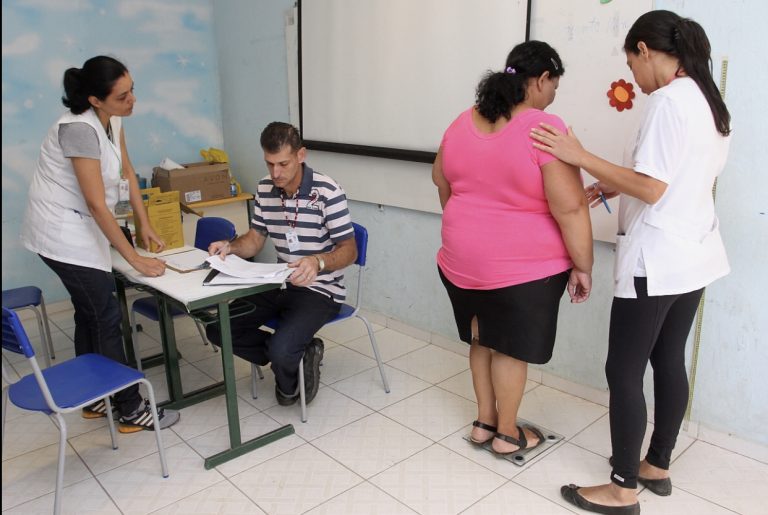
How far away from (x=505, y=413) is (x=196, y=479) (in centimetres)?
114

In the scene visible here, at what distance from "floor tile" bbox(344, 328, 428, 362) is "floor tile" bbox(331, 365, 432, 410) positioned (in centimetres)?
21

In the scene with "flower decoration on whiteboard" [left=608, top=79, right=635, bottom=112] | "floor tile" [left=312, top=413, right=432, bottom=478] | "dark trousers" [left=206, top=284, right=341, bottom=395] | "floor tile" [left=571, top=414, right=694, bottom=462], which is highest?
"flower decoration on whiteboard" [left=608, top=79, right=635, bottom=112]

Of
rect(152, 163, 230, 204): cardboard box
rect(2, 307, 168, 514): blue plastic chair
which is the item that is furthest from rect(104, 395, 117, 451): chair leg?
rect(152, 163, 230, 204): cardboard box

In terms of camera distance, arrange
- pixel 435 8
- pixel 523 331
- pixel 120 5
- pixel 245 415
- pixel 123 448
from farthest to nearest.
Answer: pixel 120 5 → pixel 435 8 → pixel 245 415 → pixel 123 448 → pixel 523 331

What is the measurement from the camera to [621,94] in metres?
2.36

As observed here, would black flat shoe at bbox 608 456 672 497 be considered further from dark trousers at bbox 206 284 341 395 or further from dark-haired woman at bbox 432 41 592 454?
dark trousers at bbox 206 284 341 395

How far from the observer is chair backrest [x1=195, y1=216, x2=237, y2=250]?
2.96 metres

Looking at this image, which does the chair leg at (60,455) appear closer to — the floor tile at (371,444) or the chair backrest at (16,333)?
the chair backrest at (16,333)

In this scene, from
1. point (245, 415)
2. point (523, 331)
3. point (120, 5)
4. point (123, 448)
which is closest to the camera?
point (523, 331)

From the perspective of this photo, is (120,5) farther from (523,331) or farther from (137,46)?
(523,331)

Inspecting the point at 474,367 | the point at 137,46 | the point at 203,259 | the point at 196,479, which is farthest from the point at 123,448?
the point at 137,46

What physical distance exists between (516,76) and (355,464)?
1.47 metres

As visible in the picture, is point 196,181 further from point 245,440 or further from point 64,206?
point 245,440

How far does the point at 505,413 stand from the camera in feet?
7.48
